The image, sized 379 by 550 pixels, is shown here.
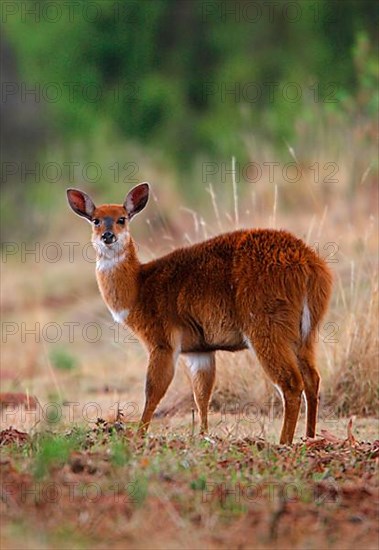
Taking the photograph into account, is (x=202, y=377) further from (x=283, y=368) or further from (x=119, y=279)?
(x=283, y=368)

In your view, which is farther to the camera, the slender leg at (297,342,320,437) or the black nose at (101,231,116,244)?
the black nose at (101,231,116,244)

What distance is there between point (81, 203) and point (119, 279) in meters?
0.67

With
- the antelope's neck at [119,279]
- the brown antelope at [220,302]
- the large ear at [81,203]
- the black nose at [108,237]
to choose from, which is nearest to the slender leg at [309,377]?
the brown antelope at [220,302]

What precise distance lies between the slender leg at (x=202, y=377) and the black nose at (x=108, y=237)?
969 millimetres

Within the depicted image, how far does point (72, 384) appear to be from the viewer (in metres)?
12.8

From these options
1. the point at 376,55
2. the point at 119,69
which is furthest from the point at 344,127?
the point at 119,69

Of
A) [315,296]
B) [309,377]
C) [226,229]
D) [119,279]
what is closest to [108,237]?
[119,279]

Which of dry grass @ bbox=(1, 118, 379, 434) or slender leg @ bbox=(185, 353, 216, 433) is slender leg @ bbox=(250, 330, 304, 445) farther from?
dry grass @ bbox=(1, 118, 379, 434)

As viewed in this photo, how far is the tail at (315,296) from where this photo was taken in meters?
8.41

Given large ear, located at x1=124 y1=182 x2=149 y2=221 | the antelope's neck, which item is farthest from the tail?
large ear, located at x1=124 y1=182 x2=149 y2=221

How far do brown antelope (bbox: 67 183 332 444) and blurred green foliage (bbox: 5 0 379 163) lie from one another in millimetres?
18984

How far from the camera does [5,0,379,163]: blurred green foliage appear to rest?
28.8 metres

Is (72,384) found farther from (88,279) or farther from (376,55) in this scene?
(376,55)

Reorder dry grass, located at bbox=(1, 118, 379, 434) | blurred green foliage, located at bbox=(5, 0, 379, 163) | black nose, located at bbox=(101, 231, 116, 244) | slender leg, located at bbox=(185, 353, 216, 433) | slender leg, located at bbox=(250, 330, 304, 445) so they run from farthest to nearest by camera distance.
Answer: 1. blurred green foliage, located at bbox=(5, 0, 379, 163)
2. dry grass, located at bbox=(1, 118, 379, 434)
3. slender leg, located at bbox=(185, 353, 216, 433)
4. black nose, located at bbox=(101, 231, 116, 244)
5. slender leg, located at bbox=(250, 330, 304, 445)
